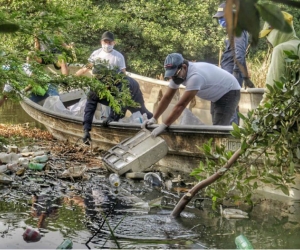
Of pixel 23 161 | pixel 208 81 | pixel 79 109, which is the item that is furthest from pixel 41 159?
pixel 79 109

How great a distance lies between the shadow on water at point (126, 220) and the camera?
4.73 meters

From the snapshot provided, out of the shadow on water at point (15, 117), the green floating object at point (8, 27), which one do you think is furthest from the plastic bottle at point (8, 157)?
the green floating object at point (8, 27)

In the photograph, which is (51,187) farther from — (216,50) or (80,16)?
(216,50)

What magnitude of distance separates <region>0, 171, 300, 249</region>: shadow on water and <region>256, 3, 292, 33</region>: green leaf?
3.28 meters

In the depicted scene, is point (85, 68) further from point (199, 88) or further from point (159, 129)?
point (199, 88)

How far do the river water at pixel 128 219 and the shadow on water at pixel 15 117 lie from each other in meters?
6.08

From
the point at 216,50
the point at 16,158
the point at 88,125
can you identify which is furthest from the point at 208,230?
the point at 216,50

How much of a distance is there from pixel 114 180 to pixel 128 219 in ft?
5.43

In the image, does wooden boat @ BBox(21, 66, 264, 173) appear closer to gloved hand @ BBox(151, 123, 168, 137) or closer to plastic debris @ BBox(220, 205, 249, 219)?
gloved hand @ BBox(151, 123, 168, 137)

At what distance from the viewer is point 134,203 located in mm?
5988

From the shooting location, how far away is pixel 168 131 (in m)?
7.31

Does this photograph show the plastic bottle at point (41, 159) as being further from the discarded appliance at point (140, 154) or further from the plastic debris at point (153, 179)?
the plastic debris at point (153, 179)

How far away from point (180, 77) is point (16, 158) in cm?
242

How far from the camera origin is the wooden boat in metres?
6.96
